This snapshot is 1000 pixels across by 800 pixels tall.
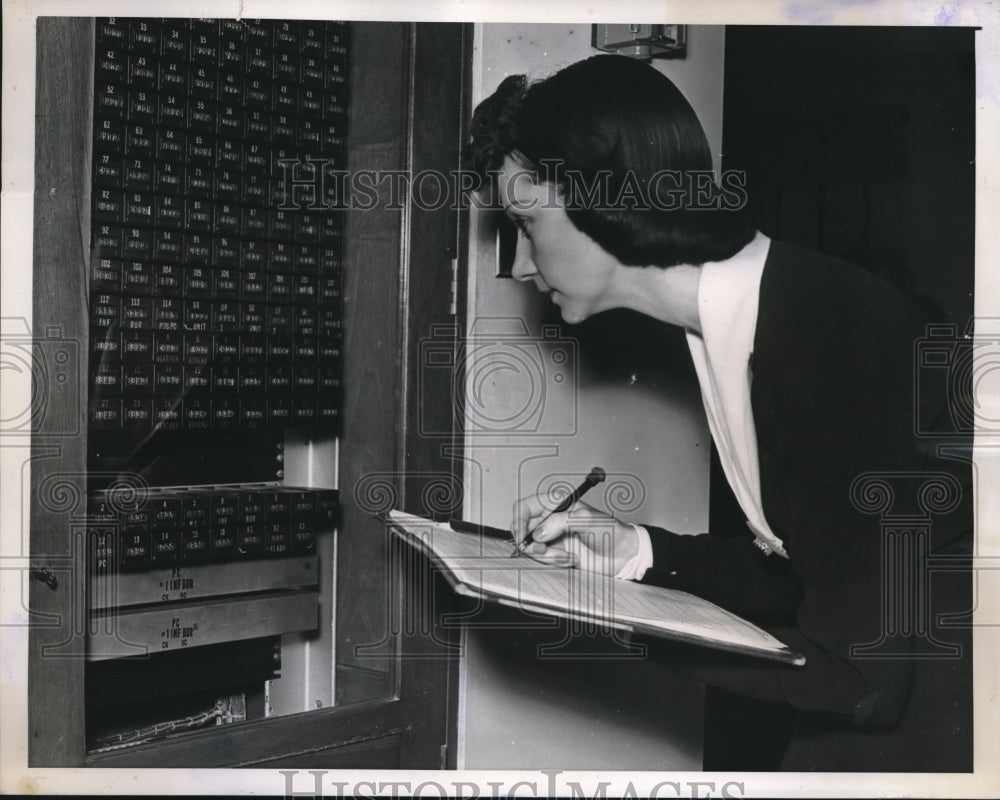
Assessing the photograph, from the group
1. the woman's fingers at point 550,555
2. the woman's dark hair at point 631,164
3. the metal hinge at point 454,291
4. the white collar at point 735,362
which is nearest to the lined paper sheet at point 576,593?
the woman's fingers at point 550,555

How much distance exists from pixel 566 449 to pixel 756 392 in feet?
0.75

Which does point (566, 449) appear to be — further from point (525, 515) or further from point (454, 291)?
point (454, 291)

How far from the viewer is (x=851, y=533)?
3.92 feet

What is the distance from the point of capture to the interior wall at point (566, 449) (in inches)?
49.4

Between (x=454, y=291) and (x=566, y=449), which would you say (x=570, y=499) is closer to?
(x=566, y=449)

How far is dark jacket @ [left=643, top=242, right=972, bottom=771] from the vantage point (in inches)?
46.6

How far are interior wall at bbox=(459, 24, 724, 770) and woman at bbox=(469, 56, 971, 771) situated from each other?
27 mm

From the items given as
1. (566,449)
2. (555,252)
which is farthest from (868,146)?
(566,449)

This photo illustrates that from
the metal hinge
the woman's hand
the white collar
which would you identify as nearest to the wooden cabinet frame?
the metal hinge

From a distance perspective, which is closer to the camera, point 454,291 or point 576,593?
point 576,593

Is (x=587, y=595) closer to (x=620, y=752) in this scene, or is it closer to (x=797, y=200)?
(x=620, y=752)

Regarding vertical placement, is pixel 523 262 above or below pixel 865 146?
below

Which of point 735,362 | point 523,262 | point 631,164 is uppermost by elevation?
point 631,164

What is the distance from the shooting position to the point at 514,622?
1325 millimetres
